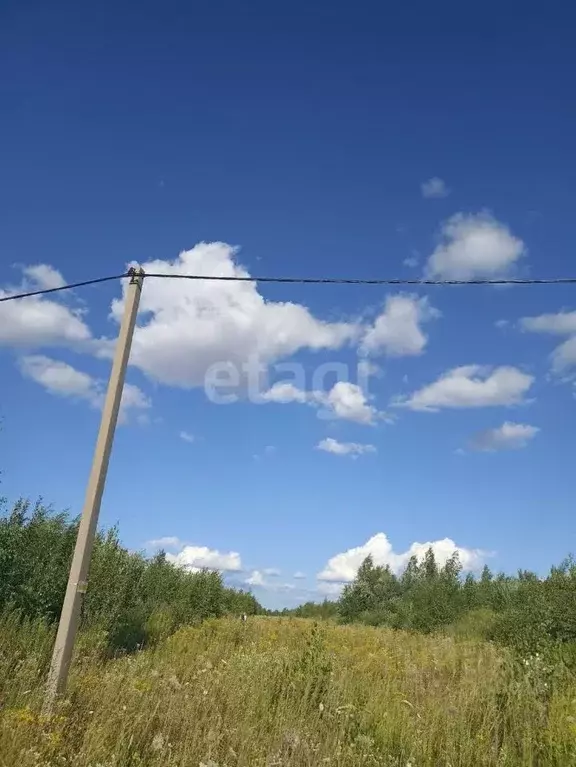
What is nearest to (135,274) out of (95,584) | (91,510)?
(91,510)

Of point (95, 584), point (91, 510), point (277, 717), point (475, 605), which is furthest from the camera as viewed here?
point (475, 605)

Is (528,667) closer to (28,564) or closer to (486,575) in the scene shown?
(28,564)

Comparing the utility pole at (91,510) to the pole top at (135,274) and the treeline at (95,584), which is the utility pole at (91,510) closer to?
the pole top at (135,274)

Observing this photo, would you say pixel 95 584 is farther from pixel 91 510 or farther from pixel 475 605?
pixel 475 605

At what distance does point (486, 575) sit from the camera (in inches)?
1668

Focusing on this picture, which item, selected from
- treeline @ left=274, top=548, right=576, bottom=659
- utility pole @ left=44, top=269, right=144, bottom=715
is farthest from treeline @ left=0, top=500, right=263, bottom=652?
treeline @ left=274, top=548, right=576, bottom=659

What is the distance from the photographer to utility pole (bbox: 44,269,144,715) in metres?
6.36

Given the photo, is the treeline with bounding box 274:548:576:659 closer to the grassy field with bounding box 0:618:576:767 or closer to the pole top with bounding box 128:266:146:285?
the grassy field with bounding box 0:618:576:767

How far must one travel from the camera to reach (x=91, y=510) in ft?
23.2

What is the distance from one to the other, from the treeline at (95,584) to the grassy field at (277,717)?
5.68 ft

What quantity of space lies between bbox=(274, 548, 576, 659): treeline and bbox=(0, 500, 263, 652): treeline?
9.46m

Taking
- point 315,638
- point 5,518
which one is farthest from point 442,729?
point 5,518

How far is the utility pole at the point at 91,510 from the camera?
6.36 m

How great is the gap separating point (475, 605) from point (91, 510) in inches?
1289
